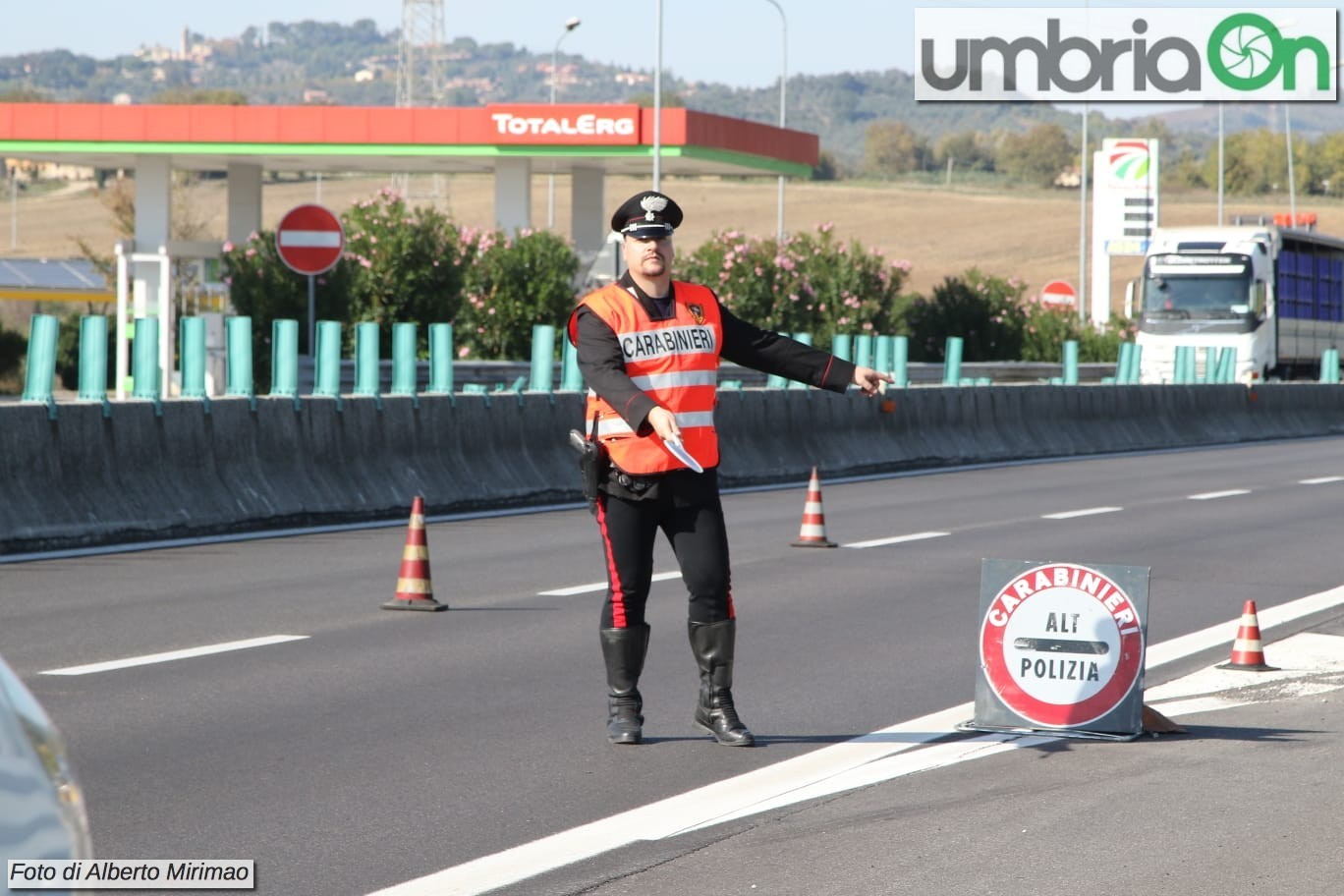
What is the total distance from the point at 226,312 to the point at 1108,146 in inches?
1706

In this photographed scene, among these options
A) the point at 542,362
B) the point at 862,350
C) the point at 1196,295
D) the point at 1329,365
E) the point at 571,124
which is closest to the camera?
the point at 542,362

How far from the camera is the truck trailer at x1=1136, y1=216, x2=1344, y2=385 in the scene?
42.2 meters

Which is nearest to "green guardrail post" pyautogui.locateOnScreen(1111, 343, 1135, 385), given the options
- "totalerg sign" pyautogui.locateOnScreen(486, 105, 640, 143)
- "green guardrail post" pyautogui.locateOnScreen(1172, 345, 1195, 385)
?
"green guardrail post" pyautogui.locateOnScreen(1172, 345, 1195, 385)

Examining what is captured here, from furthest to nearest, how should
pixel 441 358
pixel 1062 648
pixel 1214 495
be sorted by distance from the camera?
pixel 1214 495
pixel 441 358
pixel 1062 648

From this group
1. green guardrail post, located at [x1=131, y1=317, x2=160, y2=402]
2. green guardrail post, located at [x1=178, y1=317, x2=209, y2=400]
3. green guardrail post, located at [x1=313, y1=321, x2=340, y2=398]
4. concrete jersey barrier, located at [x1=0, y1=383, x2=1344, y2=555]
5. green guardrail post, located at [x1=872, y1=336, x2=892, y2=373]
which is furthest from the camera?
green guardrail post, located at [x1=872, y1=336, x2=892, y2=373]

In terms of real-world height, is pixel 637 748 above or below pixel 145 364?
below

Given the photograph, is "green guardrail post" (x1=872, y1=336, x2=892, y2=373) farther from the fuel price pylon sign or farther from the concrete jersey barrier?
the fuel price pylon sign

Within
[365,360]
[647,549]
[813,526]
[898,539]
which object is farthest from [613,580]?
[365,360]

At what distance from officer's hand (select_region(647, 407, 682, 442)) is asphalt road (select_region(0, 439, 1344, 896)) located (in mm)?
1105

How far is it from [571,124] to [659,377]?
37.3 meters

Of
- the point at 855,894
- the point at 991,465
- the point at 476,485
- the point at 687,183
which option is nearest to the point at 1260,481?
the point at 991,465

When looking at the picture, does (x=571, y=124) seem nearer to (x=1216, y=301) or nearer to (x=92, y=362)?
(x=1216, y=301)

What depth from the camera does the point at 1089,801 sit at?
254 inches

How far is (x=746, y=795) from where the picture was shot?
6555 millimetres
